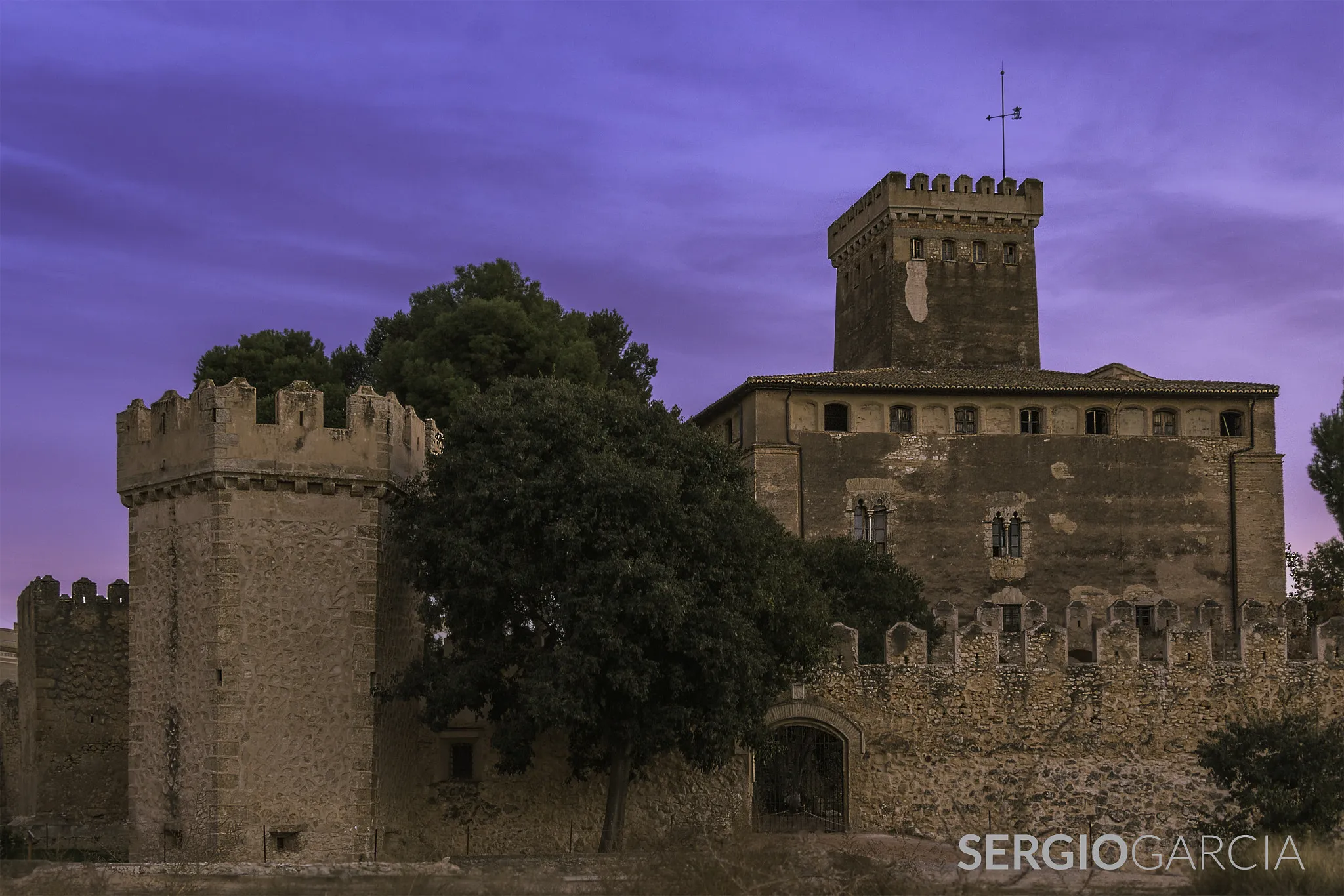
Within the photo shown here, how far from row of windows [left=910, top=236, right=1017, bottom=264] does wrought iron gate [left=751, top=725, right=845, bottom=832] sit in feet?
98.6

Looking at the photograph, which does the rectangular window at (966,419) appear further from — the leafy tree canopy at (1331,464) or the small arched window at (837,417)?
the leafy tree canopy at (1331,464)

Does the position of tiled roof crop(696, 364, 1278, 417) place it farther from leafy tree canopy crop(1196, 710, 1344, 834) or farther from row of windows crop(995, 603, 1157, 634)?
leafy tree canopy crop(1196, 710, 1344, 834)

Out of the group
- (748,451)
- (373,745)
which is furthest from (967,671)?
(748,451)

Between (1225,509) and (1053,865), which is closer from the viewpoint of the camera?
(1053,865)

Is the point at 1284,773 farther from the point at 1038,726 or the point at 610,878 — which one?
the point at 610,878

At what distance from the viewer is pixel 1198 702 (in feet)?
94.9

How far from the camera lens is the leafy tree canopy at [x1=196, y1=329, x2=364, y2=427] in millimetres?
43219

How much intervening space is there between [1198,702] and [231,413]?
16352 mm

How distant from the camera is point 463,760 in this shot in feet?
88.7

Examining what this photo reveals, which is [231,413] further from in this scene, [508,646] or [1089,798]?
[1089,798]

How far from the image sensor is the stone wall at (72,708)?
2939cm

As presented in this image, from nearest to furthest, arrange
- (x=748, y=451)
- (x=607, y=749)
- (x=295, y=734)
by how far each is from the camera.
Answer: (x=295, y=734), (x=607, y=749), (x=748, y=451)

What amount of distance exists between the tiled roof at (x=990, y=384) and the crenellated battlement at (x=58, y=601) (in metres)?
22.4

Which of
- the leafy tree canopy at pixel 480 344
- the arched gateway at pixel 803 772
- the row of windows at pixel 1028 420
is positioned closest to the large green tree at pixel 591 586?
the arched gateway at pixel 803 772
